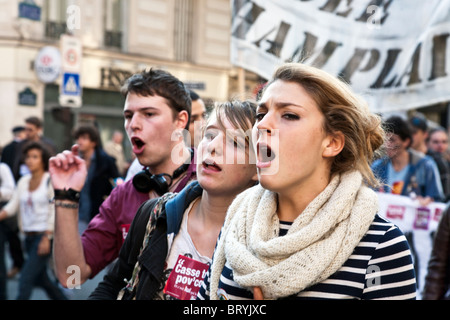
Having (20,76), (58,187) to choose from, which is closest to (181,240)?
(58,187)

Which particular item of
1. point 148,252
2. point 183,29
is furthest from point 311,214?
point 183,29

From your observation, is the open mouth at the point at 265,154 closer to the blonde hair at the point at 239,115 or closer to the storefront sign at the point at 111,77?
the blonde hair at the point at 239,115

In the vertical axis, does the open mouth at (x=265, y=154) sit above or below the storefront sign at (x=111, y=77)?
below

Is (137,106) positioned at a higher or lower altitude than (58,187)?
higher

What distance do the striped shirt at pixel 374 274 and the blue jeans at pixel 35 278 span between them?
15.0 feet

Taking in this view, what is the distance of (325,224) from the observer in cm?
173

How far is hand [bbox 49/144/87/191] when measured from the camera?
2.47 m

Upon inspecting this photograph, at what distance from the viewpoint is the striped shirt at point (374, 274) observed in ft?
5.53

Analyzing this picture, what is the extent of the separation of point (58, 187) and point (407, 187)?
379cm

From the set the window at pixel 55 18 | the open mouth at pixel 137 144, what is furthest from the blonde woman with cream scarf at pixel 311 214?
the window at pixel 55 18

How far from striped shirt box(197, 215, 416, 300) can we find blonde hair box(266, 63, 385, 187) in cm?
29

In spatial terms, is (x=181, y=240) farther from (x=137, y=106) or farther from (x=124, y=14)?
(x=124, y=14)

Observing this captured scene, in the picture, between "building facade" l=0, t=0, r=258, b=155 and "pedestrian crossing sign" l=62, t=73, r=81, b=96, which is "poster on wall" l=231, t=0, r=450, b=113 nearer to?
"pedestrian crossing sign" l=62, t=73, r=81, b=96

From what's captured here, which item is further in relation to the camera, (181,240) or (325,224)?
(181,240)
